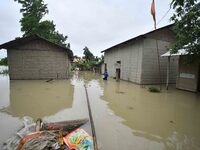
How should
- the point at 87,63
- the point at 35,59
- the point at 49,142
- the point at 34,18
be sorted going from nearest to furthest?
the point at 49,142, the point at 35,59, the point at 34,18, the point at 87,63

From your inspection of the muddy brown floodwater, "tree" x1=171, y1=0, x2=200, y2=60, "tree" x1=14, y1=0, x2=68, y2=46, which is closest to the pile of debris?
the muddy brown floodwater

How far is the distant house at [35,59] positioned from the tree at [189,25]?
34.3 ft

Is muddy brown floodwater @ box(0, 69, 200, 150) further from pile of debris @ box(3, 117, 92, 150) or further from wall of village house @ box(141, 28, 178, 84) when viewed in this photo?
wall of village house @ box(141, 28, 178, 84)

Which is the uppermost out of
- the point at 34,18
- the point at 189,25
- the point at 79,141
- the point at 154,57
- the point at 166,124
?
the point at 34,18

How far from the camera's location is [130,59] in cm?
1310

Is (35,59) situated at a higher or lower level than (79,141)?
higher

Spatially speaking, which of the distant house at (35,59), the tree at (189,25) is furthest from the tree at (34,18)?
the tree at (189,25)

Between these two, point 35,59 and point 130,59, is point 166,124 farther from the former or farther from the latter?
point 35,59

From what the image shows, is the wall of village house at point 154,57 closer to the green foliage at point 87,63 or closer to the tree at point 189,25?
the tree at point 189,25

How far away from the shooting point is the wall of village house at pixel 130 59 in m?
11.8

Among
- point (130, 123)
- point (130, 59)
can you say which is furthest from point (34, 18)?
point (130, 123)

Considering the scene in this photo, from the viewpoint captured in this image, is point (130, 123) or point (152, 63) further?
point (152, 63)

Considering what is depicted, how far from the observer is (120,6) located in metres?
11.2

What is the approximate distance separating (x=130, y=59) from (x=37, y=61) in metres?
9.13
